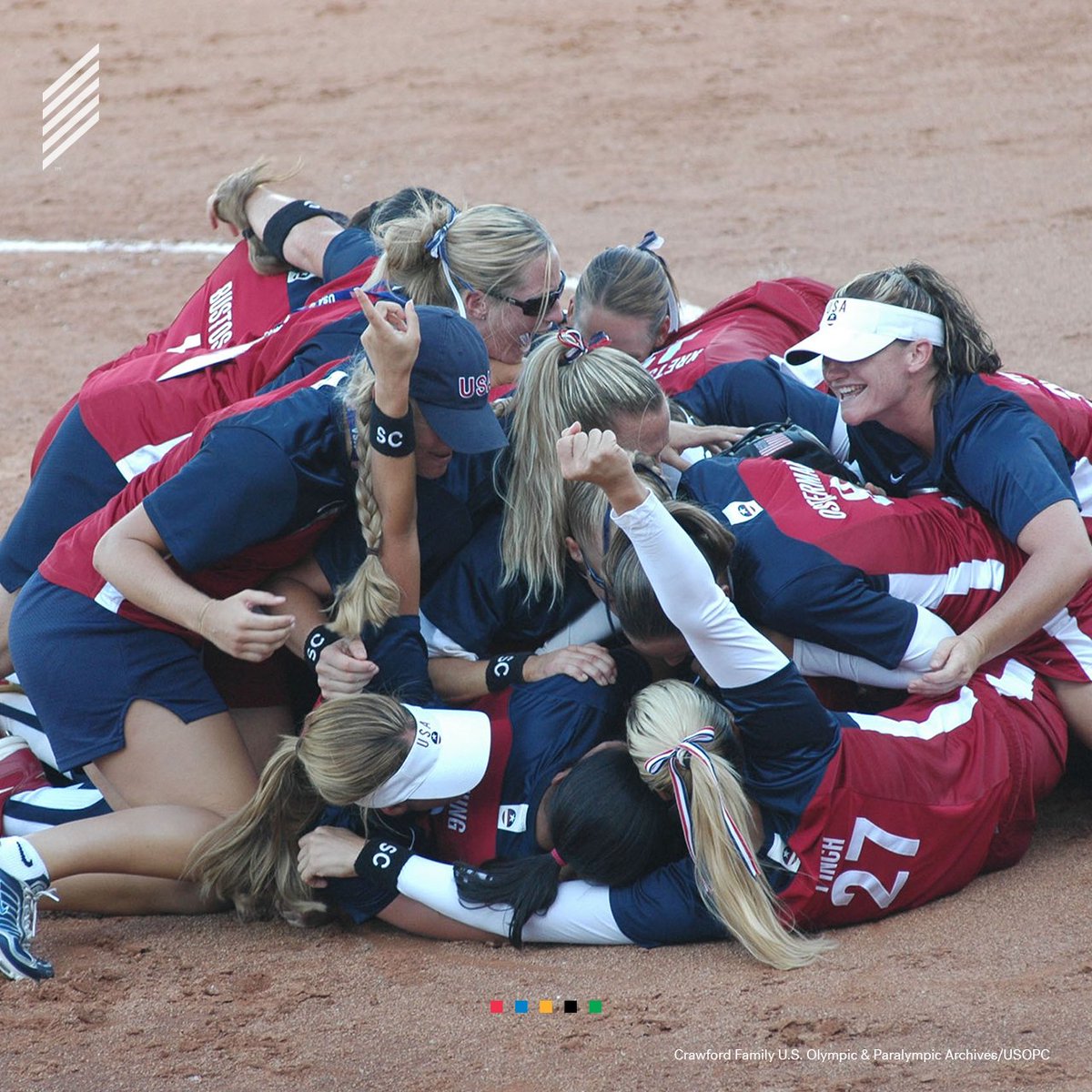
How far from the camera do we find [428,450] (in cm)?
359

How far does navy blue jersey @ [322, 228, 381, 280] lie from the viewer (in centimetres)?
477

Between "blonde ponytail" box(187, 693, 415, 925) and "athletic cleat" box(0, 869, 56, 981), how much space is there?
1.18 feet

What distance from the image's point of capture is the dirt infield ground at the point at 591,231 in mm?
2914

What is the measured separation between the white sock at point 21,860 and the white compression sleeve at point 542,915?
808 mm

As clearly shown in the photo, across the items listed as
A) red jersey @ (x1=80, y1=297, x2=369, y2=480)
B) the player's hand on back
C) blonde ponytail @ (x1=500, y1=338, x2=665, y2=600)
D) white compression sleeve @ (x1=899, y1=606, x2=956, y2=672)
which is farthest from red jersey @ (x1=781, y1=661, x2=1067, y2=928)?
red jersey @ (x1=80, y1=297, x2=369, y2=480)

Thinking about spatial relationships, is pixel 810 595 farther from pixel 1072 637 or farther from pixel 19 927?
pixel 19 927

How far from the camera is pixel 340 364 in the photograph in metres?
3.84

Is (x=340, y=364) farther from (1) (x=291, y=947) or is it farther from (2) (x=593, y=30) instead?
(2) (x=593, y=30)

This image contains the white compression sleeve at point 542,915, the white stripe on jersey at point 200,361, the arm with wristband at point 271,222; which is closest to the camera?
the white compression sleeve at point 542,915

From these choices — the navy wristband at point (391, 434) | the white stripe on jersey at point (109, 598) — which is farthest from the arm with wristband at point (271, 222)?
the navy wristband at point (391, 434)

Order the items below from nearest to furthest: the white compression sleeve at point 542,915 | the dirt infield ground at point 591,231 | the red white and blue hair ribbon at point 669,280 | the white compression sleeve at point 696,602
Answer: the dirt infield ground at point 591,231, the white compression sleeve at point 696,602, the white compression sleeve at point 542,915, the red white and blue hair ribbon at point 669,280

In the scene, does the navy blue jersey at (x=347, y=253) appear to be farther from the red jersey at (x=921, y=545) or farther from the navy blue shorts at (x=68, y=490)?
the red jersey at (x=921, y=545)

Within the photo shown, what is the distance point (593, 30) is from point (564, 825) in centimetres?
961

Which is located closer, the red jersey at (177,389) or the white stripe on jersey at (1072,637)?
the white stripe on jersey at (1072,637)
